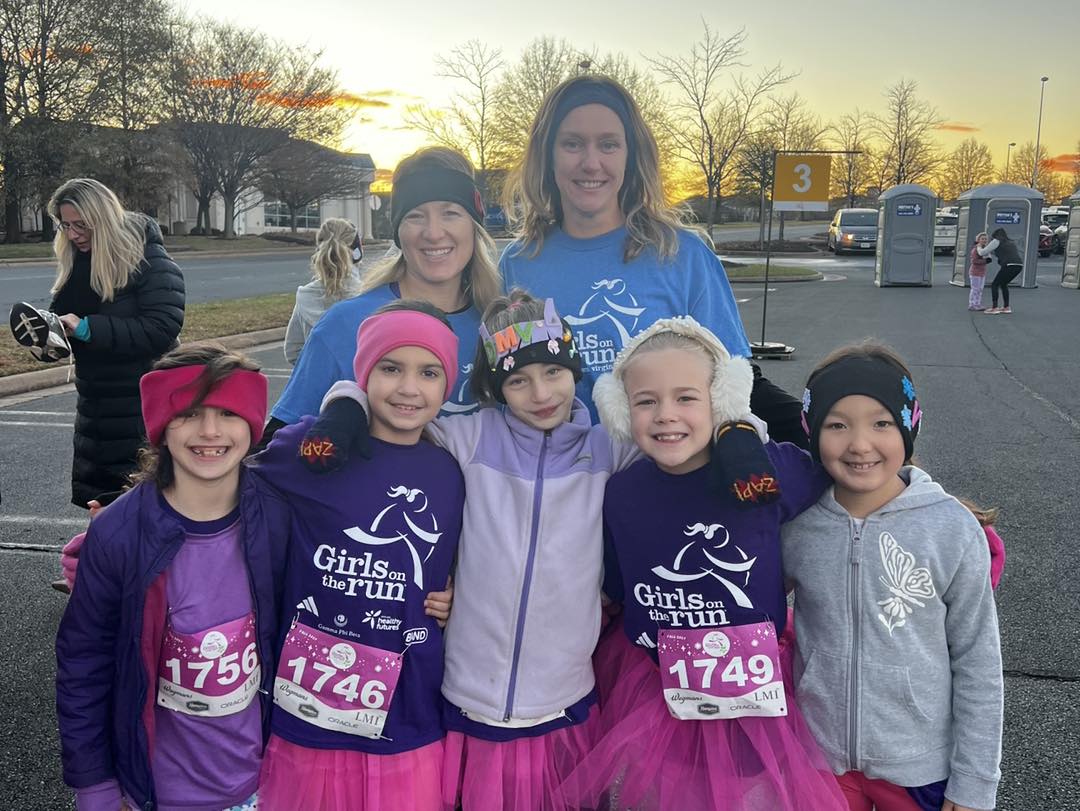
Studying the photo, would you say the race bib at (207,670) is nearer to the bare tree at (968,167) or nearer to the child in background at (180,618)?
the child in background at (180,618)

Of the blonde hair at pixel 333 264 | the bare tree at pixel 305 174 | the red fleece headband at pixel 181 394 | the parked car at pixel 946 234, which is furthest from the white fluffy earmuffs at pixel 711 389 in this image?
the bare tree at pixel 305 174

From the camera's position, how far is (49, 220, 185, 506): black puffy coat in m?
4.10

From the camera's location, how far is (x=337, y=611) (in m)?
2.04

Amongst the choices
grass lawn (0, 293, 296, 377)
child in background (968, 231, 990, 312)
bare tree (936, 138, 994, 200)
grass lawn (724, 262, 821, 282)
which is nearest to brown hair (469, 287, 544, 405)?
grass lawn (0, 293, 296, 377)

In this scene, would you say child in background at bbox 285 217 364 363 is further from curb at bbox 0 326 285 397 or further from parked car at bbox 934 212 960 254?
parked car at bbox 934 212 960 254

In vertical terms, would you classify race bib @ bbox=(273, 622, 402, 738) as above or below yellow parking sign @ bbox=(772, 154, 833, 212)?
below

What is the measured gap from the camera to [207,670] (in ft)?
6.61

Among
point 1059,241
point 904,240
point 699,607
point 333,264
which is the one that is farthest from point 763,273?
point 699,607

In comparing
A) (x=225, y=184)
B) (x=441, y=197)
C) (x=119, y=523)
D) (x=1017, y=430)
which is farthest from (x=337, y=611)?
(x=225, y=184)

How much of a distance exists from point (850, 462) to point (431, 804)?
1.27 m

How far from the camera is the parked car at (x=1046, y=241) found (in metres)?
35.0

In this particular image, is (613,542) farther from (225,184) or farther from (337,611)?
(225,184)

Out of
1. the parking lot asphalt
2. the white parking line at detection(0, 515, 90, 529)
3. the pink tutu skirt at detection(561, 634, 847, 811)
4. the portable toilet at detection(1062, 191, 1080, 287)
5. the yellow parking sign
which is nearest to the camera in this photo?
the pink tutu skirt at detection(561, 634, 847, 811)

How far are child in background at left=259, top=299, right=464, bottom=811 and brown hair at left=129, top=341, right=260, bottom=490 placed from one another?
0.69 ft
